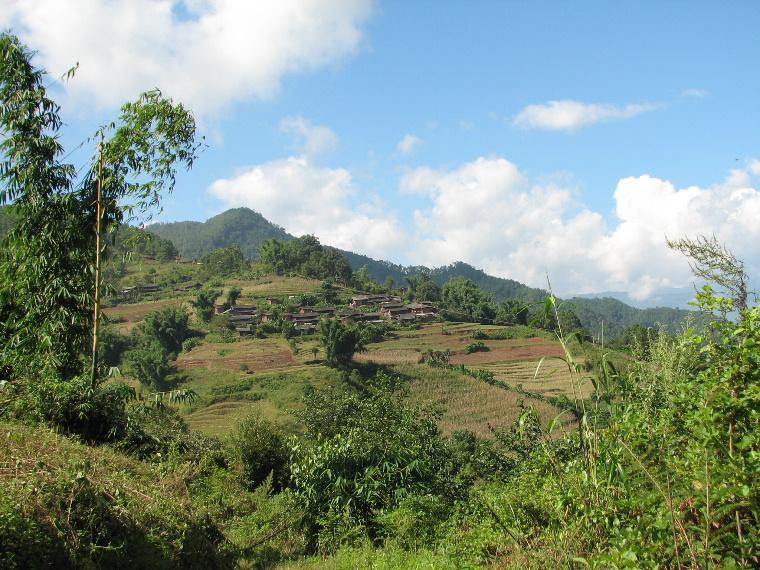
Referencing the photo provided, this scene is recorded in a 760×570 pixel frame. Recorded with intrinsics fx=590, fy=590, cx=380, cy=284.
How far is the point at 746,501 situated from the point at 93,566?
3.85 meters

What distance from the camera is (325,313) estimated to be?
6284 cm

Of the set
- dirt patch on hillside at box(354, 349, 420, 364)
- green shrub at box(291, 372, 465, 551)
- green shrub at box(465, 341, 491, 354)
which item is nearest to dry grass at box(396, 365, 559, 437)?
dirt patch on hillside at box(354, 349, 420, 364)

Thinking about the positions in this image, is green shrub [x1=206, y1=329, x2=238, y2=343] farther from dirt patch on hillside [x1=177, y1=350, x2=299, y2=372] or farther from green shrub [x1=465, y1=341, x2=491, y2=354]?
green shrub [x1=465, y1=341, x2=491, y2=354]

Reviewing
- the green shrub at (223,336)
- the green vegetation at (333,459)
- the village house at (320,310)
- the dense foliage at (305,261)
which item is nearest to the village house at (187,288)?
the dense foliage at (305,261)

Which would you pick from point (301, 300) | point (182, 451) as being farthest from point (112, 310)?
point (182, 451)

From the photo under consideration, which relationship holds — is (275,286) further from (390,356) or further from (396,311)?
(390,356)

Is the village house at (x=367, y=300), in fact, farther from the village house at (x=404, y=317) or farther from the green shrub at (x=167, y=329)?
the green shrub at (x=167, y=329)

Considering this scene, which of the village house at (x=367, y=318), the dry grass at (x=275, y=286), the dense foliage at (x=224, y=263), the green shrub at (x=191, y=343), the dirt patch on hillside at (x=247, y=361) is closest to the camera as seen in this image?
the dirt patch on hillside at (x=247, y=361)

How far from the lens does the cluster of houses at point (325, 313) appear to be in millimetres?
58688

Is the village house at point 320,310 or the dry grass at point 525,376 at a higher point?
the village house at point 320,310

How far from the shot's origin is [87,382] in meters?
7.20

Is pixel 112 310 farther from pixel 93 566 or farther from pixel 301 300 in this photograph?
pixel 93 566

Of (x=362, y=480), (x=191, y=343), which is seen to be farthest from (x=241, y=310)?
(x=362, y=480)

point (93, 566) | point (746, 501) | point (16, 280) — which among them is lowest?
point (93, 566)
